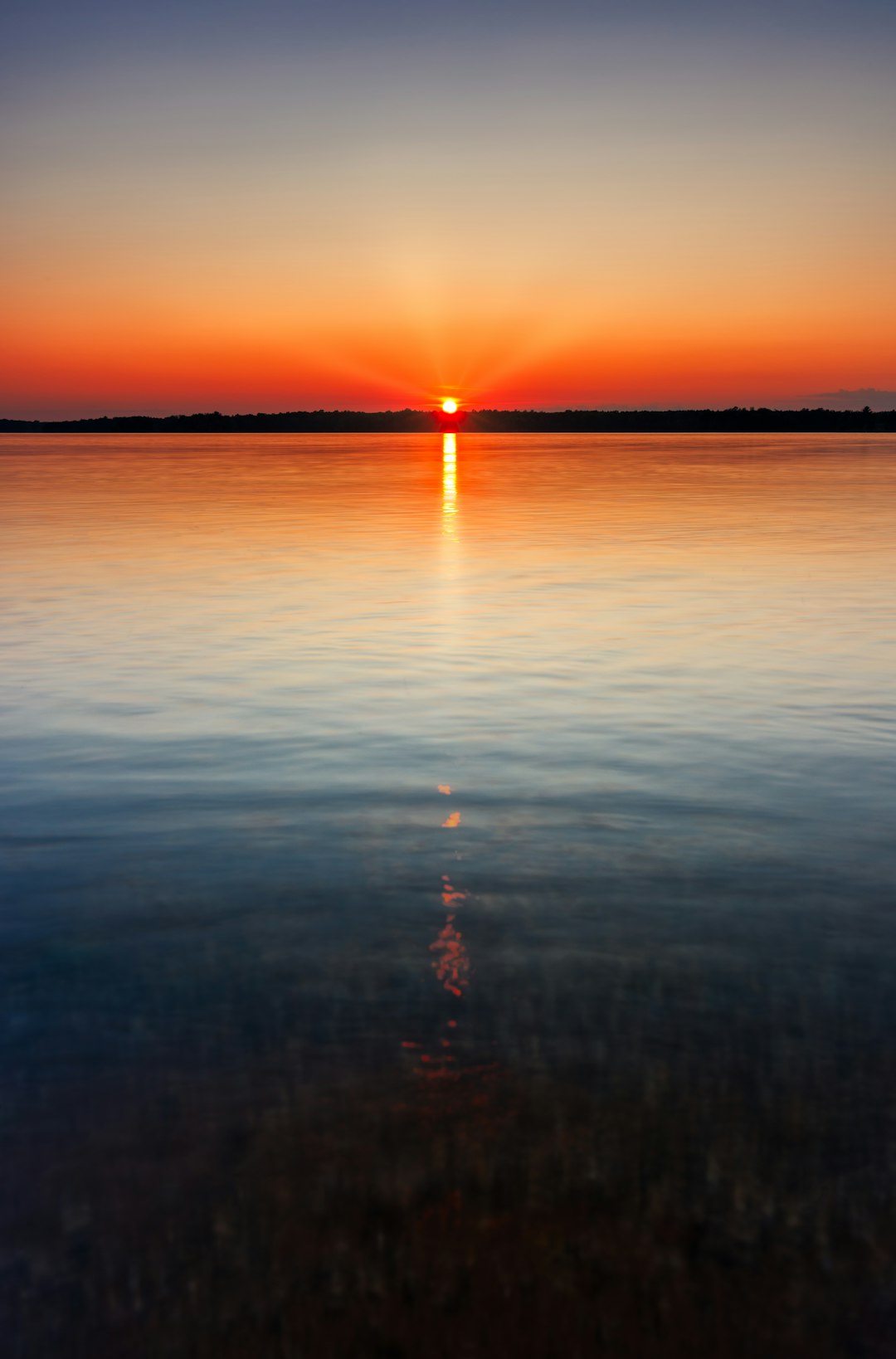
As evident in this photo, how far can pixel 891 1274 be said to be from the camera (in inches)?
183

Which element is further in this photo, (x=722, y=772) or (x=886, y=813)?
(x=722, y=772)

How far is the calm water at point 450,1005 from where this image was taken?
4609 millimetres

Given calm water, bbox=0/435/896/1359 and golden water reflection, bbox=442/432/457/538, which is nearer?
calm water, bbox=0/435/896/1359

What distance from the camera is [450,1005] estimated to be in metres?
6.79

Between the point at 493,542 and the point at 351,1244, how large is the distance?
102 feet

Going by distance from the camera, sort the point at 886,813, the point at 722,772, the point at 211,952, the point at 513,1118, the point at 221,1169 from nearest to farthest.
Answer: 1. the point at 221,1169
2. the point at 513,1118
3. the point at 211,952
4. the point at 886,813
5. the point at 722,772

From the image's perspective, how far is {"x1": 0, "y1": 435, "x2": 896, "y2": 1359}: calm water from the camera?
15.1ft

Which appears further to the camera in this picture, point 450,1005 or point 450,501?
point 450,501

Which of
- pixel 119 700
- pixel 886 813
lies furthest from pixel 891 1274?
pixel 119 700

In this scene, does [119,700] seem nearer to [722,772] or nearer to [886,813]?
[722,772]

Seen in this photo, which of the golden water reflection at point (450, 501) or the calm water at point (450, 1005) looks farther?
the golden water reflection at point (450, 501)

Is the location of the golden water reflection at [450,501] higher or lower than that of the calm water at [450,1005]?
lower

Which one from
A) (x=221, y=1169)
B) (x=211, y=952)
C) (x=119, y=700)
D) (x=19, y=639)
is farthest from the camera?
(x=19, y=639)

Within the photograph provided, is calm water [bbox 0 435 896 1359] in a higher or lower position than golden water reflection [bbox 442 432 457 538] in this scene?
higher
